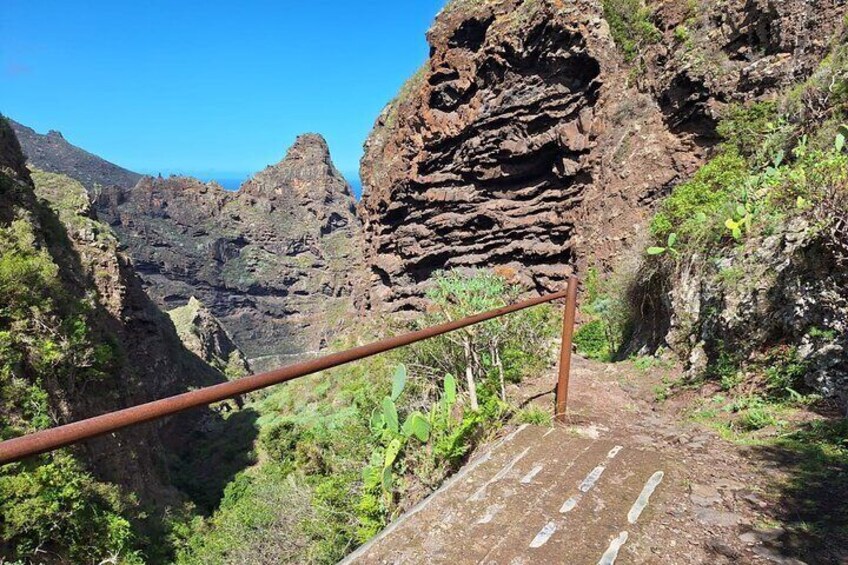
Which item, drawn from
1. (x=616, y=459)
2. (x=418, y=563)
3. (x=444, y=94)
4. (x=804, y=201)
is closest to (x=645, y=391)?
(x=804, y=201)

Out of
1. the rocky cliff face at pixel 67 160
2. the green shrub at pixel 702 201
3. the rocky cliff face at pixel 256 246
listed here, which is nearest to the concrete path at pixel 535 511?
the green shrub at pixel 702 201

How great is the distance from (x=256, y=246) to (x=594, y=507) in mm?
121861

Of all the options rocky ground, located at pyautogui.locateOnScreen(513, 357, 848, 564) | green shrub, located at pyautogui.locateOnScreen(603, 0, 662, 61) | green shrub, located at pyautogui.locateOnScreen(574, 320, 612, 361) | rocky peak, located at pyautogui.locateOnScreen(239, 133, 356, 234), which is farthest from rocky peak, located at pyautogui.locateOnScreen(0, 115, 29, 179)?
rocky peak, located at pyautogui.locateOnScreen(239, 133, 356, 234)

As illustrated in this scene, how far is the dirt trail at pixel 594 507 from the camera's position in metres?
1.87

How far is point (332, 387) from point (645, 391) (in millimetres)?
27544

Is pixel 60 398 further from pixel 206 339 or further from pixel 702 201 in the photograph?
pixel 206 339

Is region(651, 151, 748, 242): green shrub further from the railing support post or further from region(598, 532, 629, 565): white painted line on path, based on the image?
region(598, 532, 629, 565): white painted line on path

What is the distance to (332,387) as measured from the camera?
30.5m

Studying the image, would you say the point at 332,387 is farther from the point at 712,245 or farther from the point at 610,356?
the point at 712,245

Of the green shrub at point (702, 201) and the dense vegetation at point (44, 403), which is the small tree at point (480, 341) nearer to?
the green shrub at point (702, 201)

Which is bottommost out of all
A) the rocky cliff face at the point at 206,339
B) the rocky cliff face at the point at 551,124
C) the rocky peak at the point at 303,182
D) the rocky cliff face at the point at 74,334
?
the rocky cliff face at the point at 206,339

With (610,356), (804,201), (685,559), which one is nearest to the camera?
(685,559)

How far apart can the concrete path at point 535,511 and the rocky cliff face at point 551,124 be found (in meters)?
11.7

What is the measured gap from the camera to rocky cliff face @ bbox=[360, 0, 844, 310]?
482 inches
